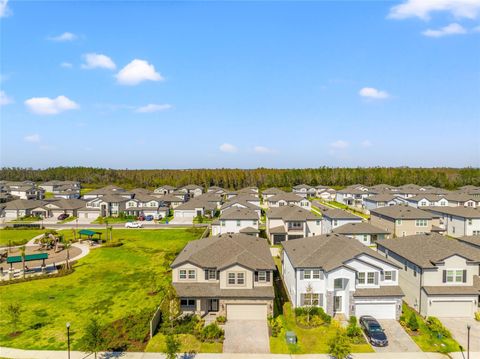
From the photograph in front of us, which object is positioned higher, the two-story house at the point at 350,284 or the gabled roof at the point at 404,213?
the gabled roof at the point at 404,213

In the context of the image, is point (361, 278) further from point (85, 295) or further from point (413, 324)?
point (85, 295)

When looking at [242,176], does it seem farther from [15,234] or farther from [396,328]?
[396,328]

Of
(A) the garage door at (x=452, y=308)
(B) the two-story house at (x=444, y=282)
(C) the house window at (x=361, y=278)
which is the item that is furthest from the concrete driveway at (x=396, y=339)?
(A) the garage door at (x=452, y=308)

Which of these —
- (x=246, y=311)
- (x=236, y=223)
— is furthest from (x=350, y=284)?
(x=236, y=223)

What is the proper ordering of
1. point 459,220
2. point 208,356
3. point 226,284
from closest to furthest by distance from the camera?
point 208,356, point 226,284, point 459,220

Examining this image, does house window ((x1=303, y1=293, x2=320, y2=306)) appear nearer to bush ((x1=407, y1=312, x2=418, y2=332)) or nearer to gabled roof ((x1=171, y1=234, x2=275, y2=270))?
gabled roof ((x1=171, y1=234, x2=275, y2=270))

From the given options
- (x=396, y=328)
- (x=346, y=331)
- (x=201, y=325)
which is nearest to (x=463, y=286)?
(x=396, y=328)

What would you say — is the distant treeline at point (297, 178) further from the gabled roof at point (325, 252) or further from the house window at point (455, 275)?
the house window at point (455, 275)
